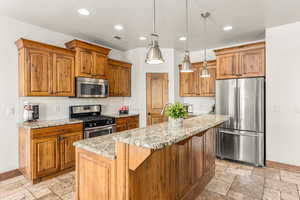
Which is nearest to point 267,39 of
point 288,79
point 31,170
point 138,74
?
point 288,79

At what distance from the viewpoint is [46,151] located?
2.76 metres

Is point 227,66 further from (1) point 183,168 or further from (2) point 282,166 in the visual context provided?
(1) point 183,168

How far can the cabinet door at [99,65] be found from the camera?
3.73m

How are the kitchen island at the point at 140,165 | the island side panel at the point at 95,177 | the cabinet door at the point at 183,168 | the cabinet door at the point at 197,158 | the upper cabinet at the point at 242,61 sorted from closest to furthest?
1. the kitchen island at the point at 140,165
2. the island side panel at the point at 95,177
3. the cabinet door at the point at 183,168
4. the cabinet door at the point at 197,158
5. the upper cabinet at the point at 242,61

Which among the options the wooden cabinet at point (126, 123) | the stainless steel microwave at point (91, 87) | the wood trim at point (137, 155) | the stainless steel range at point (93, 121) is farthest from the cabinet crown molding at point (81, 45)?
the wood trim at point (137, 155)

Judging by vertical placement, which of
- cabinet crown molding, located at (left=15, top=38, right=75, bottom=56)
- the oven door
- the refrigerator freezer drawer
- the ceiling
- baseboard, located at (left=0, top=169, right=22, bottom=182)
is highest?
the ceiling

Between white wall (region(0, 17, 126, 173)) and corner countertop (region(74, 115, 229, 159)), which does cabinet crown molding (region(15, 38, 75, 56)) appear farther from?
corner countertop (region(74, 115, 229, 159))

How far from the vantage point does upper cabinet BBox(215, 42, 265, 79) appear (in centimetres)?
339

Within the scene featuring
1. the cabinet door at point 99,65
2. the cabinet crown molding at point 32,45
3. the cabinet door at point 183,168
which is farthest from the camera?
the cabinet door at point 99,65

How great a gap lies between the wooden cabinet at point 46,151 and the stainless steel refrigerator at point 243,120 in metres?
3.17

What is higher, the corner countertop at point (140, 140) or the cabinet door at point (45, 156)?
the corner countertop at point (140, 140)

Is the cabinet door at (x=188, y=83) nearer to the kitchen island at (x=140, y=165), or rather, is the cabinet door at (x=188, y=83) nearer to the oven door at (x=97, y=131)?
the oven door at (x=97, y=131)

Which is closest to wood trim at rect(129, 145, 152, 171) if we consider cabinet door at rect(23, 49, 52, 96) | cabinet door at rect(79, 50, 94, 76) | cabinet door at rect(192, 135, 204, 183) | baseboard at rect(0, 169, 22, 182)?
cabinet door at rect(192, 135, 204, 183)

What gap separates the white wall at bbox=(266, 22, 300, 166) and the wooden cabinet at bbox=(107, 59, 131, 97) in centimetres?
332
